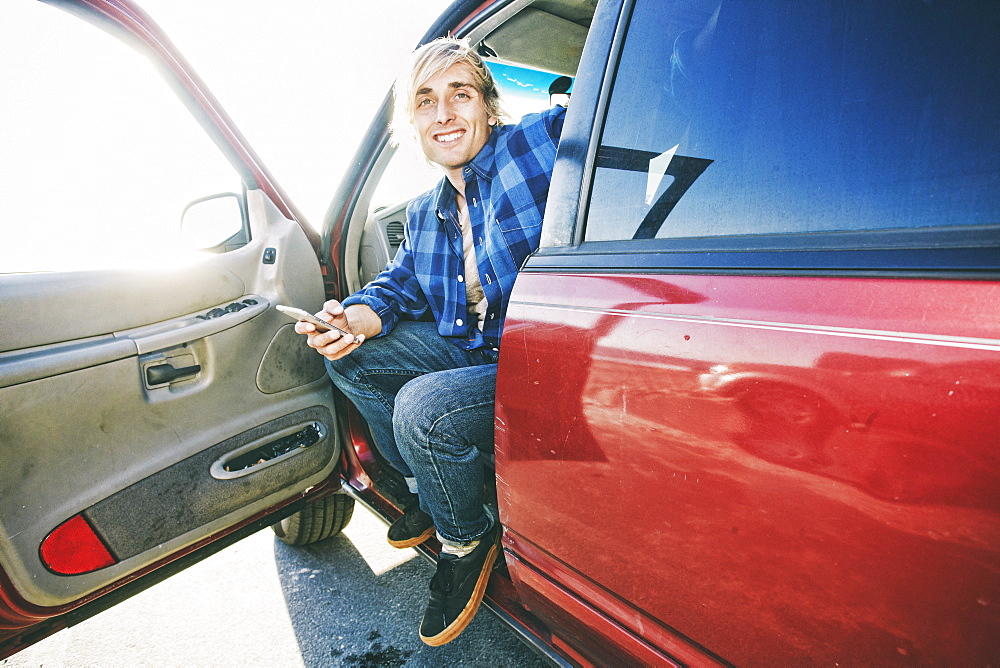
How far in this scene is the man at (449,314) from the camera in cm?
140

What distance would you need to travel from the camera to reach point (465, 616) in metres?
1.39

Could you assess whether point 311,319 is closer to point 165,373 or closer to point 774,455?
point 165,373

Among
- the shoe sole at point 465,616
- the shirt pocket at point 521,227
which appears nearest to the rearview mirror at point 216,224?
the shirt pocket at point 521,227

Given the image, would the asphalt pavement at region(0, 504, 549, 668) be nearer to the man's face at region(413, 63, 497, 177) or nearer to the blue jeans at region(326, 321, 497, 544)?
the blue jeans at region(326, 321, 497, 544)

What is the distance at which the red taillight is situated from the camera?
4.31 ft

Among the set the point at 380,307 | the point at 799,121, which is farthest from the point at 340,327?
the point at 799,121

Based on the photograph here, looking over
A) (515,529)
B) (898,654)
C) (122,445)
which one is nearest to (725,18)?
(898,654)

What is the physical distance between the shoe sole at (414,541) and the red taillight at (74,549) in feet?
2.59

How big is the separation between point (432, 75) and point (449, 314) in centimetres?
81

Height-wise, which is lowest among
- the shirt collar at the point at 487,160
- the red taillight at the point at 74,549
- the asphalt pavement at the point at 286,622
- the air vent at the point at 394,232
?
the asphalt pavement at the point at 286,622

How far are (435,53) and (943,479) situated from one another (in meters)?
1.69

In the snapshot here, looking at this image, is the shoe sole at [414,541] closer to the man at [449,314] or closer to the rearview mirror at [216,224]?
the man at [449,314]

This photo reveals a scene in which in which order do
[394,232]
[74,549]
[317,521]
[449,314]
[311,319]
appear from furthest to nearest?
[394,232]
[317,521]
[449,314]
[311,319]
[74,549]

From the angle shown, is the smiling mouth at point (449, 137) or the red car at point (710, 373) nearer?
the red car at point (710, 373)
